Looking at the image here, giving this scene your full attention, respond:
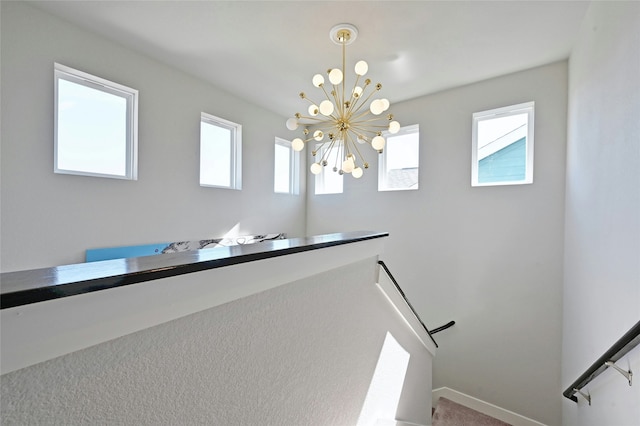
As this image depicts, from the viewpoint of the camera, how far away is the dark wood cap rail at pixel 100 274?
394mm

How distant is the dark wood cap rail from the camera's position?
0.39 metres

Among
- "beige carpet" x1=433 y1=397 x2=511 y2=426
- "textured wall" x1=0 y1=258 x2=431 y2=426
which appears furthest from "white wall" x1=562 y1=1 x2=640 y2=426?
"textured wall" x1=0 y1=258 x2=431 y2=426

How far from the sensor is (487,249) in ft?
11.0

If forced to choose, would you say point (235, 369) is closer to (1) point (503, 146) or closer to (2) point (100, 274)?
(2) point (100, 274)

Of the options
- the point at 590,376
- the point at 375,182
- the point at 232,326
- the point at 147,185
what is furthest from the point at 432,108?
the point at 232,326

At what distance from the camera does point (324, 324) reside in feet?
3.39

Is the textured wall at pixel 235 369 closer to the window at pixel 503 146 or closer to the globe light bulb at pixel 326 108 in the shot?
the globe light bulb at pixel 326 108

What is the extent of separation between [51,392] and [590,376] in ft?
7.97

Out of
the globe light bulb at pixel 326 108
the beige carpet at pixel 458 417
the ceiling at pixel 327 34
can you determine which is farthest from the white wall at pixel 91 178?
the beige carpet at pixel 458 417

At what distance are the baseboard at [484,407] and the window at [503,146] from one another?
102 inches

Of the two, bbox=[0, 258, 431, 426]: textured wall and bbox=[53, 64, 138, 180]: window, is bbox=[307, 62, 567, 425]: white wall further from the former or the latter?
bbox=[53, 64, 138, 180]: window

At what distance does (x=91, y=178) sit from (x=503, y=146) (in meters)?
4.38

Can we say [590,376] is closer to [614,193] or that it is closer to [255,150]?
[614,193]

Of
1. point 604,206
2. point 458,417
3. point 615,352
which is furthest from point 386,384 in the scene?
point 458,417
